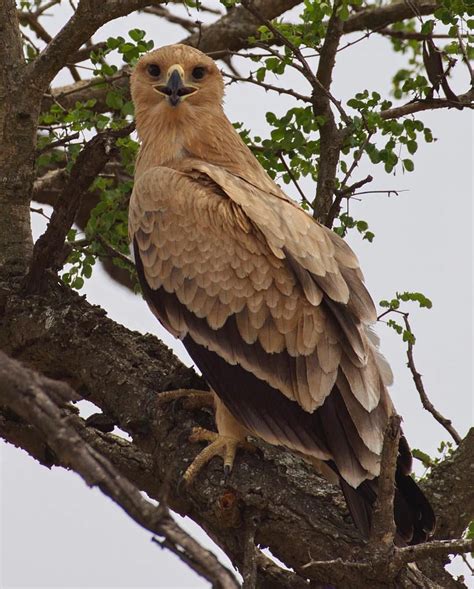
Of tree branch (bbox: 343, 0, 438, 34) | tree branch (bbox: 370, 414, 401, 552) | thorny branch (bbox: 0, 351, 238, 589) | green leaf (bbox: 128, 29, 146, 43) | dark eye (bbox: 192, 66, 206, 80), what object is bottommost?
thorny branch (bbox: 0, 351, 238, 589)

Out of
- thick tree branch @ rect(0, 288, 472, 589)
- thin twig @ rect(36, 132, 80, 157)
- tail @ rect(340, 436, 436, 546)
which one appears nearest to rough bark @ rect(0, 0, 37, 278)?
thin twig @ rect(36, 132, 80, 157)

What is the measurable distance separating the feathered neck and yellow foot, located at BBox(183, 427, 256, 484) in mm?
1567

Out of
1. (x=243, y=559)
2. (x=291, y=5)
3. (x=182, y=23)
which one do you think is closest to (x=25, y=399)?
(x=243, y=559)

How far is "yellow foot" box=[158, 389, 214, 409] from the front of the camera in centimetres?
537

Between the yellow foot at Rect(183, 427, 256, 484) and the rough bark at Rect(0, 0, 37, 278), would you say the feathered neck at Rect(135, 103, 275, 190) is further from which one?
the yellow foot at Rect(183, 427, 256, 484)

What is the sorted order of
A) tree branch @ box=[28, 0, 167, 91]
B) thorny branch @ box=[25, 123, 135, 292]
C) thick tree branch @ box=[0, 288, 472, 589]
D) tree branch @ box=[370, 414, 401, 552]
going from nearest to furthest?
tree branch @ box=[370, 414, 401, 552] < thick tree branch @ box=[0, 288, 472, 589] < thorny branch @ box=[25, 123, 135, 292] < tree branch @ box=[28, 0, 167, 91]

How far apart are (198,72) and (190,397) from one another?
2.18 metres

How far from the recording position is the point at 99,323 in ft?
18.7

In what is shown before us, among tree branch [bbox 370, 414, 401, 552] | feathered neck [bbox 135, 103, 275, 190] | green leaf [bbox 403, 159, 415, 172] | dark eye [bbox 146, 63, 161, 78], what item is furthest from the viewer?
dark eye [bbox 146, 63, 161, 78]

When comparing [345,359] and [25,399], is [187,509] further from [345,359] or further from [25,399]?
[25,399]

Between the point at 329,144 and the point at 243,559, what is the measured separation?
243 centimetres

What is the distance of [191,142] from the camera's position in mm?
6387

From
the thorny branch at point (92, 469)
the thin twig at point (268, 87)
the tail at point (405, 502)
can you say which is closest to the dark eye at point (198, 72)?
the thin twig at point (268, 87)

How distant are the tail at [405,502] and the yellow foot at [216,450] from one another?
0.53 meters
